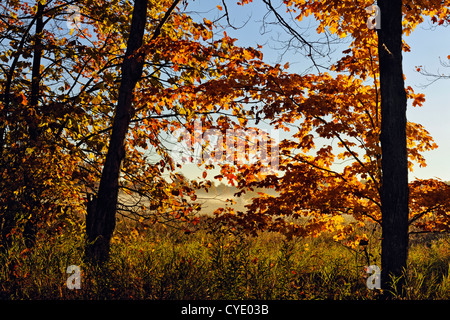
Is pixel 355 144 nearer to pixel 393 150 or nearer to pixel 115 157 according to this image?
pixel 393 150

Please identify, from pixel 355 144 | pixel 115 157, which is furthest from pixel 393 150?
pixel 115 157

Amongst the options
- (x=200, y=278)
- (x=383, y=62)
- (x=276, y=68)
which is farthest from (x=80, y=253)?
(x=383, y=62)

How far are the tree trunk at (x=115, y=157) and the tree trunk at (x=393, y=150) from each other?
497 centimetres

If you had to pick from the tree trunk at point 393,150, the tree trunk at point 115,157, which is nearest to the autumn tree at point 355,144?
the tree trunk at point 393,150

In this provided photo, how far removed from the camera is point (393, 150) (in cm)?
627

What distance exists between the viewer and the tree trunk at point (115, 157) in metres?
6.92

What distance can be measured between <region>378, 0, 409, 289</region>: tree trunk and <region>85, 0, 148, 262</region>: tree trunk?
16.3 ft

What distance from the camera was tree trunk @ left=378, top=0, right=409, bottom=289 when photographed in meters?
6.16

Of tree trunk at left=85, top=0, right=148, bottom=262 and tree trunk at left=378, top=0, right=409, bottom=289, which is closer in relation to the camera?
tree trunk at left=378, top=0, right=409, bottom=289

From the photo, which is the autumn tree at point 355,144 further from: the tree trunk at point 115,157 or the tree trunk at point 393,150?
the tree trunk at point 115,157

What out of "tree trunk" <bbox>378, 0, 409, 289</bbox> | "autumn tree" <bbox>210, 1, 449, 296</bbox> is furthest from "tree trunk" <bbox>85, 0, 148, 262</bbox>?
"tree trunk" <bbox>378, 0, 409, 289</bbox>

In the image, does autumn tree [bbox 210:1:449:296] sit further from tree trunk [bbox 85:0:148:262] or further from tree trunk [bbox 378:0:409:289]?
tree trunk [bbox 85:0:148:262]

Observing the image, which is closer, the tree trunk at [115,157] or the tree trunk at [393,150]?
the tree trunk at [393,150]
